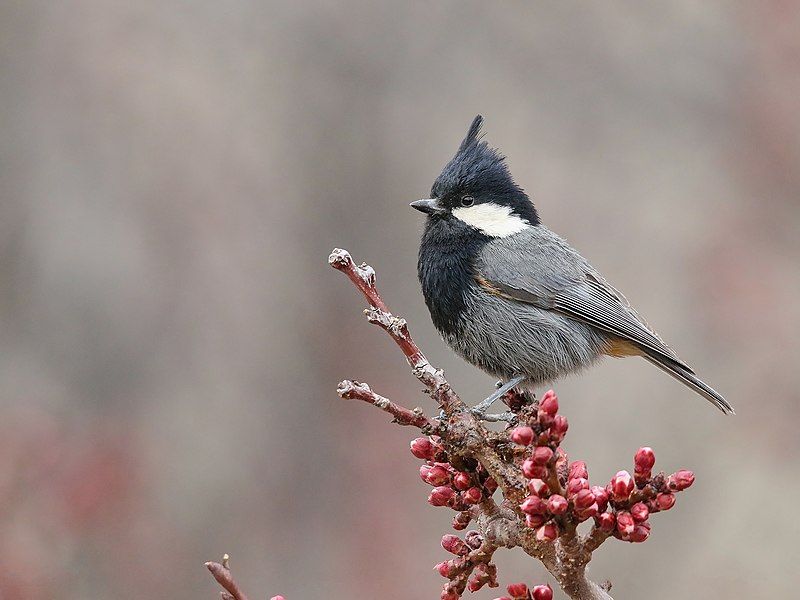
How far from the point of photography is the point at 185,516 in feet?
18.9

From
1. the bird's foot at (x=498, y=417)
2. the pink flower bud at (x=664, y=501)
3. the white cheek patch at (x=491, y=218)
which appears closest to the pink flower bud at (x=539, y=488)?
the pink flower bud at (x=664, y=501)

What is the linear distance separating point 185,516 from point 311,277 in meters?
1.92

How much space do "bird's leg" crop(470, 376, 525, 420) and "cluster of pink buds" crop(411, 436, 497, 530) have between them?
0.30 meters

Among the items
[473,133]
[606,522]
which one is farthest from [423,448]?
[473,133]

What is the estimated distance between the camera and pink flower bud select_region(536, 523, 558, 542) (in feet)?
7.45

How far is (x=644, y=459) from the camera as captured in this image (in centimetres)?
233

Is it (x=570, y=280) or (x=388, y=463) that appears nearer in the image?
(x=570, y=280)

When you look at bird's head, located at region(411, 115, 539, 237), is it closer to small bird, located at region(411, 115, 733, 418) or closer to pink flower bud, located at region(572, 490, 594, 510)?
small bird, located at region(411, 115, 733, 418)

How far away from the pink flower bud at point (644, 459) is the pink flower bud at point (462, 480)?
19.2 inches

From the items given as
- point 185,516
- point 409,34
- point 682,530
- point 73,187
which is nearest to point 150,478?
point 185,516

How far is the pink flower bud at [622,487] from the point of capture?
232cm

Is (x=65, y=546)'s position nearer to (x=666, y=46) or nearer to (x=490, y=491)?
(x=490, y=491)

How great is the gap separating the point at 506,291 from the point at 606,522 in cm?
185

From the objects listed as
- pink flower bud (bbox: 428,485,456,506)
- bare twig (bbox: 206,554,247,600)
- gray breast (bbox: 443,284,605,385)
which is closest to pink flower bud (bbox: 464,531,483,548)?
pink flower bud (bbox: 428,485,456,506)
